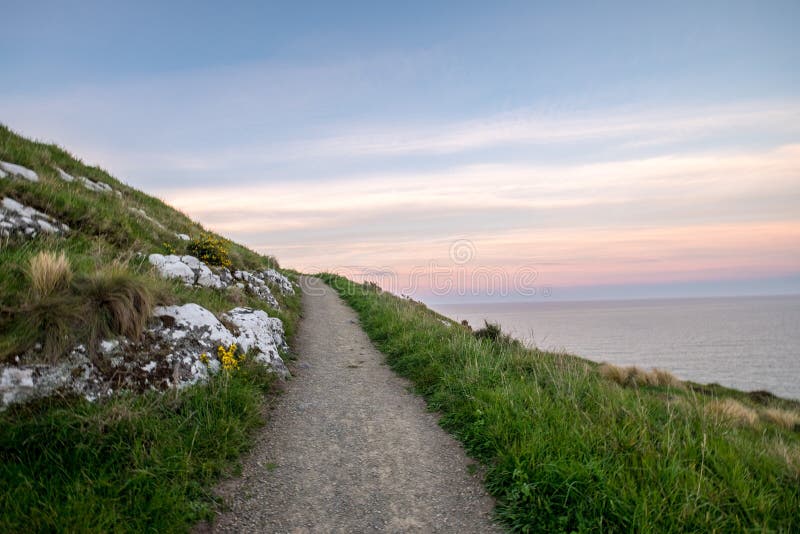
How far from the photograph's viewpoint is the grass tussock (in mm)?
15203

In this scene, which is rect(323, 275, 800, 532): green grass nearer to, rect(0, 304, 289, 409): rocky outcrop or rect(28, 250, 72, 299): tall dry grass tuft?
rect(0, 304, 289, 409): rocky outcrop

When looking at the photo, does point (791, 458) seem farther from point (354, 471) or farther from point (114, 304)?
point (114, 304)

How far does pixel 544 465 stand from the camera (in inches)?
164

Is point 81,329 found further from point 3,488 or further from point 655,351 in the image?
point 655,351

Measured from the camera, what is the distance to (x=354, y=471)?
4832mm

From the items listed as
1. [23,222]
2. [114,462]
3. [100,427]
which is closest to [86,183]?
[23,222]

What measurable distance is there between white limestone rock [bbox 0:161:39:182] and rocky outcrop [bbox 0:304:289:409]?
6810mm

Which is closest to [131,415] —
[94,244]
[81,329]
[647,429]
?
[81,329]

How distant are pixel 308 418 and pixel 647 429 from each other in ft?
16.4

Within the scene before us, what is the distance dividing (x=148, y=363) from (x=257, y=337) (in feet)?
A: 9.16

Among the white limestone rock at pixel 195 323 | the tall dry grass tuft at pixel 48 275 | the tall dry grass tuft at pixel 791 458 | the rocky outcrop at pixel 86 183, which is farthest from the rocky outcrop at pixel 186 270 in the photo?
the tall dry grass tuft at pixel 791 458

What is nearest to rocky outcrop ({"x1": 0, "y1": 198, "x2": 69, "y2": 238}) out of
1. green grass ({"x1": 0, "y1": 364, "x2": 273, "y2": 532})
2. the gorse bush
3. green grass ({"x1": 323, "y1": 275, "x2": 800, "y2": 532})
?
the gorse bush

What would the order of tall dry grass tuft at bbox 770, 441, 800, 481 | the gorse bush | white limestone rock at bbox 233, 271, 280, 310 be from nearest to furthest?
1. tall dry grass tuft at bbox 770, 441, 800, 481
2. the gorse bush
3. white limestone rock at bbox 233, 271, 280, 310

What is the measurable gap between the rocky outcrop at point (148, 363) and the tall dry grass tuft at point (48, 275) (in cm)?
119
